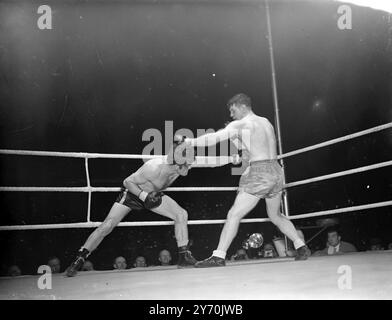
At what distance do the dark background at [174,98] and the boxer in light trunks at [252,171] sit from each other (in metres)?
1.36

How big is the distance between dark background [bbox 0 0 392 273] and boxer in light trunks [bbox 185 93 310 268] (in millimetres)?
1356

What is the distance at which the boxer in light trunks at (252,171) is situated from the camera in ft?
8.57

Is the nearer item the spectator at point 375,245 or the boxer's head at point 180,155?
the boxer's head at point 180,155

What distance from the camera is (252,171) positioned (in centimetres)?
268

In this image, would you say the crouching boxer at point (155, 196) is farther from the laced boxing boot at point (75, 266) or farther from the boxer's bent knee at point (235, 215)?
the boxer's bent knee at point (235, 215)

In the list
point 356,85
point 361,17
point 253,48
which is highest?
point 253,48

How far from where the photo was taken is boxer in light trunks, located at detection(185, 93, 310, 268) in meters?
2.61

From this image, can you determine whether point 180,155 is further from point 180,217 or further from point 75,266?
point 75,266

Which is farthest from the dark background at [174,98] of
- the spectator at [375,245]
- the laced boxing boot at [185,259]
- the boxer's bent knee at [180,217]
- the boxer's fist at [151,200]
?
the laced boxing boot at [185,259]

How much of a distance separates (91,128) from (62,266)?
3.46 m

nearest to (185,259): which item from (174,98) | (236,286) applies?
(236,286)
